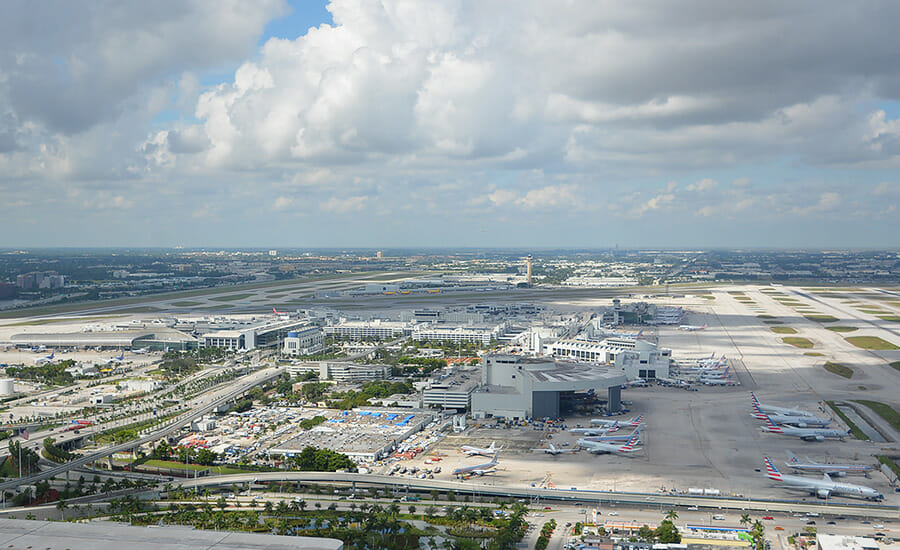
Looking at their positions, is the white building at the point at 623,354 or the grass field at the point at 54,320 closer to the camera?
the white building at the point at 623,354

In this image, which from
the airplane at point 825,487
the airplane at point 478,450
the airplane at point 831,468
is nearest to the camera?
the airplane at point 825,487

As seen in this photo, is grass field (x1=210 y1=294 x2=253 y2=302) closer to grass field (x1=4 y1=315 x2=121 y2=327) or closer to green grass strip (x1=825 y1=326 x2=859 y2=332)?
grass field (x1=4 y1=315 x2=121 y2=327)

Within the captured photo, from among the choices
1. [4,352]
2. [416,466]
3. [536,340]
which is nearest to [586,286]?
[536,340]

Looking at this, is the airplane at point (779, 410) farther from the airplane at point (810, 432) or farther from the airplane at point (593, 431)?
the airplane at point (593, 431)

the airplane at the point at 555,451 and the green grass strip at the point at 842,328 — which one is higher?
the green grass strip at the point at 842,328

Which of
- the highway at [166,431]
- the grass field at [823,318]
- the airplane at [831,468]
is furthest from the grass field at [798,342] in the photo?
the highway at [166,431]

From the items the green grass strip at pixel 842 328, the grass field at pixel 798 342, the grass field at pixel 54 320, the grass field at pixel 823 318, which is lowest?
the grass field at pixel 798 342

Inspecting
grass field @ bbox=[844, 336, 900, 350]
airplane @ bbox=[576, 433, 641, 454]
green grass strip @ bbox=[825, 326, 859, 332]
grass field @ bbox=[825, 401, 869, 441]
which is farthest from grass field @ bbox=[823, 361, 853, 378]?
airplane @ bbox=[576, 433, 641, 454]
